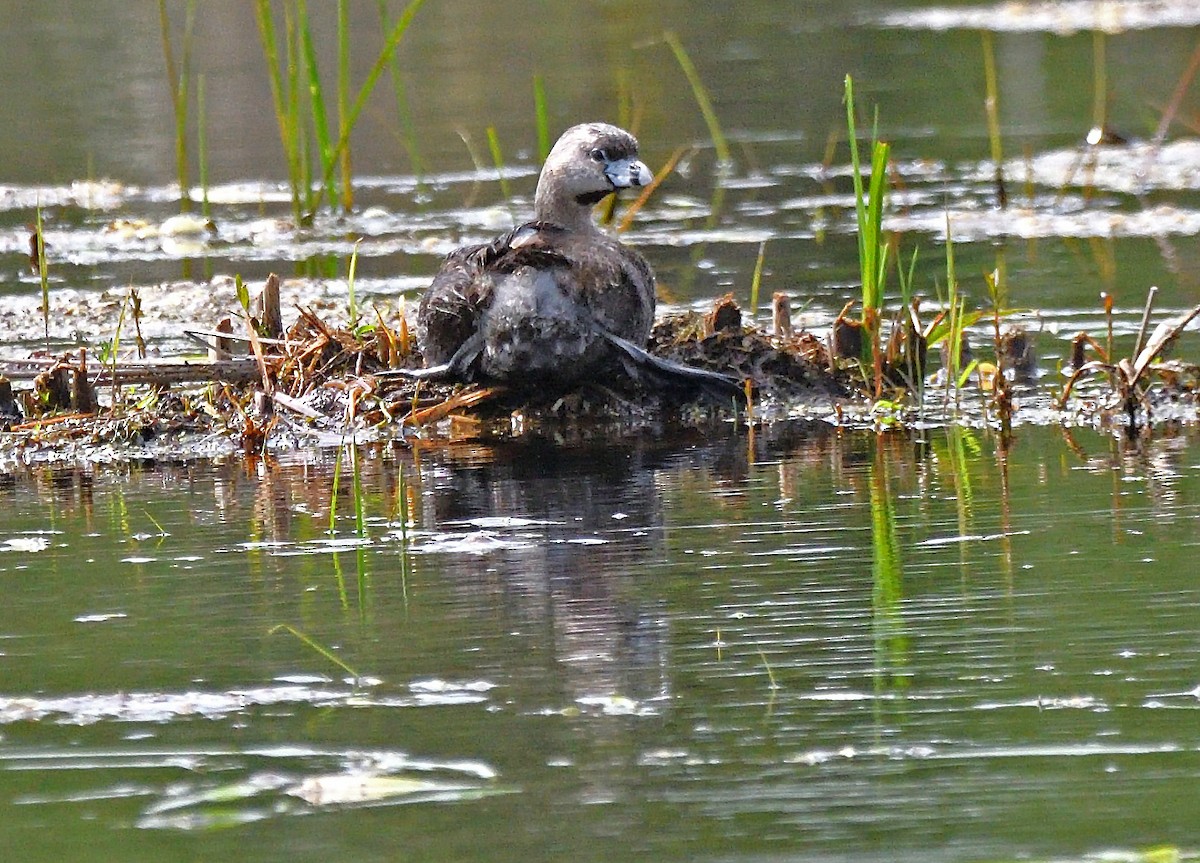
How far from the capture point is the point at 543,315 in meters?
6.08

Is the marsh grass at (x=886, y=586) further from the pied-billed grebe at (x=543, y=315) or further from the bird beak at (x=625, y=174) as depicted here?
the bird beak at (x=625, y=174)

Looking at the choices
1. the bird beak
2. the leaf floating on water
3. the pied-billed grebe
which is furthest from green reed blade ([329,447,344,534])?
the leaf floating on water

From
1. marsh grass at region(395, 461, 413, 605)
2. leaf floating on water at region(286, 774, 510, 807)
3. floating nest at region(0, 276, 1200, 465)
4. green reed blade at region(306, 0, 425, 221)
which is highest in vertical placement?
green reed blade at region(306, 0, 425, 221)

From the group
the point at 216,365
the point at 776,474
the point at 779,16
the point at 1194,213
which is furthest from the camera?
the point at 779,16

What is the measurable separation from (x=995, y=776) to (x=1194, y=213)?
23.1ft

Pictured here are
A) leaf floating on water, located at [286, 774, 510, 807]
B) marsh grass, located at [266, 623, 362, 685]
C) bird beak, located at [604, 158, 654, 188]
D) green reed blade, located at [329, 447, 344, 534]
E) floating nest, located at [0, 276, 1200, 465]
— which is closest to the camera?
leaf floating on water, located at [286, 774, 510, 807]

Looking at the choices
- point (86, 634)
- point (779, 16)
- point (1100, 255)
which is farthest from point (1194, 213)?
point (779, 16)

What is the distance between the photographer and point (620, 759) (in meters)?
3.32

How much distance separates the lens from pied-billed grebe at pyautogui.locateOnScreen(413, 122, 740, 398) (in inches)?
241

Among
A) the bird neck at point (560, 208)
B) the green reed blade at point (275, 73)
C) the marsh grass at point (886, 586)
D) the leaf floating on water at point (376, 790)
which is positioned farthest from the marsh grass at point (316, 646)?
the green reed blade at point (275, 73)

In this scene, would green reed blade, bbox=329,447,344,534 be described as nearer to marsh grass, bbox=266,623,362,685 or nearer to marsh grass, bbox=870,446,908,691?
marsh grass, bbox=266,623,362,685

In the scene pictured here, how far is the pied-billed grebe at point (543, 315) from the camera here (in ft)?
20.1

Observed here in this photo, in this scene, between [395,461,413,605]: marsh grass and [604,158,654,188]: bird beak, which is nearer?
[395,461,413,605]: marsh grass

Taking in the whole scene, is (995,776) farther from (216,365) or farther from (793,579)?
(216,365)
